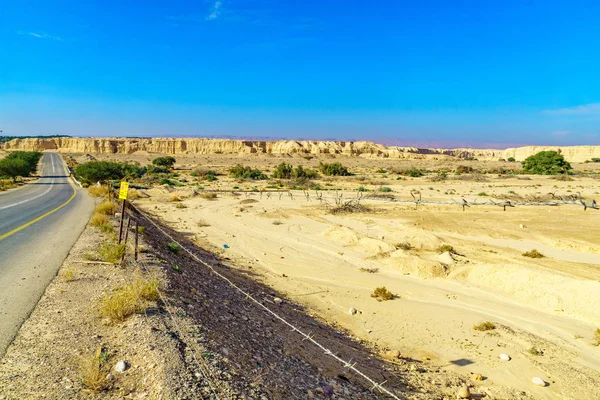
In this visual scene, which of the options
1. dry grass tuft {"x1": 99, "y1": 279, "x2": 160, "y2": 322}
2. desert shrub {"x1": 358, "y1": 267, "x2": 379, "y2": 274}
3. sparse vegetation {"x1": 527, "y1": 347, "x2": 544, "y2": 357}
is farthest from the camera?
desert shrub {"x1": 358, "y1": 267, "x2": 379, "y2": 274}

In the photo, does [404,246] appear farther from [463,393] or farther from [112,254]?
[112,254]

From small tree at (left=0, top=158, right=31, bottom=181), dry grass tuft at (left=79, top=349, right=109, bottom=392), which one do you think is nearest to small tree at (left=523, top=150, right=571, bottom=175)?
dry grass tuft at (left=79, top=349, right=109, bottom=392)

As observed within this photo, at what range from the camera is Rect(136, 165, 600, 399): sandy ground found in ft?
25.9

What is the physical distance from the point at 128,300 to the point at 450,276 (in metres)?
10.5

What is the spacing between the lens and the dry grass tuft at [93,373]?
4020mm

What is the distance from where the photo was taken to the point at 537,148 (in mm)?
146250

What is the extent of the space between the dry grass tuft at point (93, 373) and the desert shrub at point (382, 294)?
7.94m

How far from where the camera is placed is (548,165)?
59.2 meters

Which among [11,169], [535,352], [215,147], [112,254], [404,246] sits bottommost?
[535,352]

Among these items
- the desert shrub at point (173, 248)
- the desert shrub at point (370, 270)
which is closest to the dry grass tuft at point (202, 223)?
the desert shrub at point (173, 248)

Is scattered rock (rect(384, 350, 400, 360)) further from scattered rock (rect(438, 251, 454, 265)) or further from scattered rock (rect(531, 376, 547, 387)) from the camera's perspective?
scattered rock (rect(438, 251, 454, 265))

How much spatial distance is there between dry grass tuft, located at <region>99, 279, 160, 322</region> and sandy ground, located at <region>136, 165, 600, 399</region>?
468cm

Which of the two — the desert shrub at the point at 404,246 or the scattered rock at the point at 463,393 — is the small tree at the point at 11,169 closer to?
the desert shrub at the point at 404,246

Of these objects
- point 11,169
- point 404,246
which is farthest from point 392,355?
point 11,169
